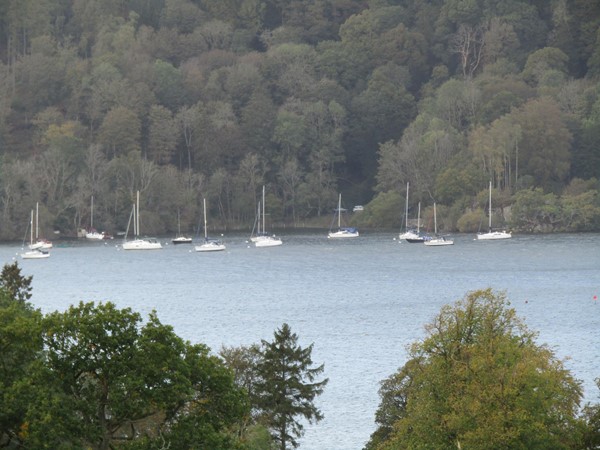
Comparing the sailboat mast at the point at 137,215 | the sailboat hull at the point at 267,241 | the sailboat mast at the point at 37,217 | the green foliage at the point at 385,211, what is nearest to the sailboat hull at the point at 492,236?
the green foliage at the point at 385,211

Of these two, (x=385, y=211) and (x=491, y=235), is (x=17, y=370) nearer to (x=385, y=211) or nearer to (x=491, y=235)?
(x=491, y=235)

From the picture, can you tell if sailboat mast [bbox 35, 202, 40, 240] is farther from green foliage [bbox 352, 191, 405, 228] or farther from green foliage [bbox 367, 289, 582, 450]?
green foliage [bbox 367, 289, 582, 450]

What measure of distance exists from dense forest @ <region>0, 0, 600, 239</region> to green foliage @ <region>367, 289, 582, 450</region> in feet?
275

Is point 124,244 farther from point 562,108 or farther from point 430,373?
point 430,373

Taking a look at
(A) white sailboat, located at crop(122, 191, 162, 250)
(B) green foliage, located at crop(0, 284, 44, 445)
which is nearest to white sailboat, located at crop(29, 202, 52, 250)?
(A) white sailboat, located at crop(122, 191, 162, 250)

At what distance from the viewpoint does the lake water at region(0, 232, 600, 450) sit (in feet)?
177

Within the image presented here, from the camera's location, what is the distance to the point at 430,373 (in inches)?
1174

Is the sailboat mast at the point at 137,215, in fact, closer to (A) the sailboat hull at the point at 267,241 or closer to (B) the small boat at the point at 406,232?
(A) the sailboat hull at the point at 267,241

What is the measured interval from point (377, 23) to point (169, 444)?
117 metres

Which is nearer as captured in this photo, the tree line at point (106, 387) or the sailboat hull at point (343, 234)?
the tree line at point (106, 387)

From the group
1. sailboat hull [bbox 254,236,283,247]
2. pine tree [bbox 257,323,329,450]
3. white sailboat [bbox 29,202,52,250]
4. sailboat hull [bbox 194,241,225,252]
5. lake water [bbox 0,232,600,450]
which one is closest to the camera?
pine tree [bbox 257,323,329,450]

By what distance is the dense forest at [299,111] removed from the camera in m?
120

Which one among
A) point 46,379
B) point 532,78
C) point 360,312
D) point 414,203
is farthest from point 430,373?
point 532,78

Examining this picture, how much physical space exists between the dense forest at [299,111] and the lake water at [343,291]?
616 centimetres
